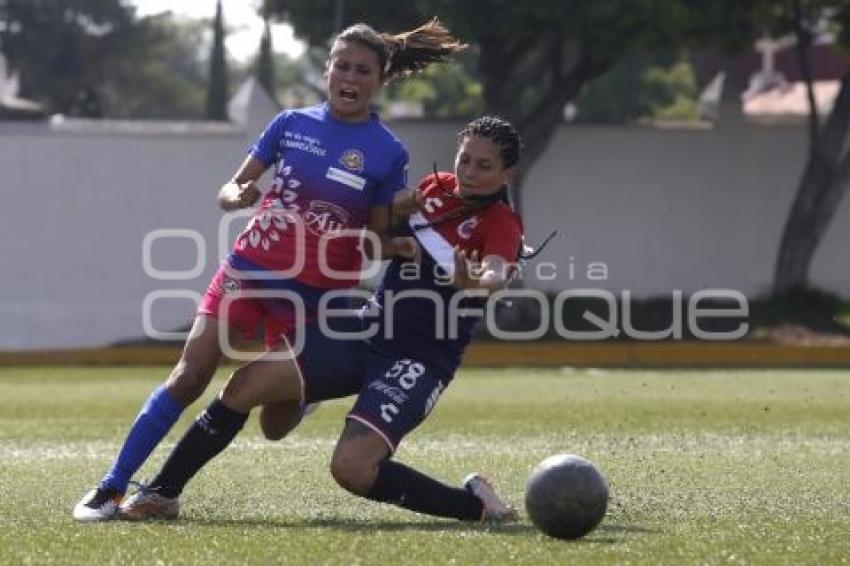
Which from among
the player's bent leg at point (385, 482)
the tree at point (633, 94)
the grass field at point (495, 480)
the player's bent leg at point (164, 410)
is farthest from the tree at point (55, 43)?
the player's bent leg at point (385, 482)

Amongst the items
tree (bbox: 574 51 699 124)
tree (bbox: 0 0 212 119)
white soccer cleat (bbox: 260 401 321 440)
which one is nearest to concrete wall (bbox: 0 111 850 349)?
tree (bbox: 0 0 212 119)

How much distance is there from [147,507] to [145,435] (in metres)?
0.32

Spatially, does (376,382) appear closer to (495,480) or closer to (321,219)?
(321,219)

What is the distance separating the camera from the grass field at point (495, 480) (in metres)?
7.88

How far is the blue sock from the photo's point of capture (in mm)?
9055

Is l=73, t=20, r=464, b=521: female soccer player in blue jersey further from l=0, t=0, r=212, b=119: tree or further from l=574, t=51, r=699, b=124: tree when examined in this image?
l=574, t=51, r=699, b=124: tree

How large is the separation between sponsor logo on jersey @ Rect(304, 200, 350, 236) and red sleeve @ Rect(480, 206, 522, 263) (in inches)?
26.2

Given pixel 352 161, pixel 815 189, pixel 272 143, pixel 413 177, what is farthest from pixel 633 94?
pixel 352 161

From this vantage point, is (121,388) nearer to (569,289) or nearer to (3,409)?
(3,409)

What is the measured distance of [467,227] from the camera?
901 centimetres

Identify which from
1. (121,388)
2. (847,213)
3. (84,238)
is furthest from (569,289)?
(121,388)

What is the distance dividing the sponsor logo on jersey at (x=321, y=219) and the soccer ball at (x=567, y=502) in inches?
61.4

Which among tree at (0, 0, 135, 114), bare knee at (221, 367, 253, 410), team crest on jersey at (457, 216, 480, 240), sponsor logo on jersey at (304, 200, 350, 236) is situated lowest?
tree at (0, 0, 135, 114)

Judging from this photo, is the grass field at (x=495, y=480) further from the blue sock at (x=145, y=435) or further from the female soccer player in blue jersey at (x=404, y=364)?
the blue sock at (x=145, y=435)
